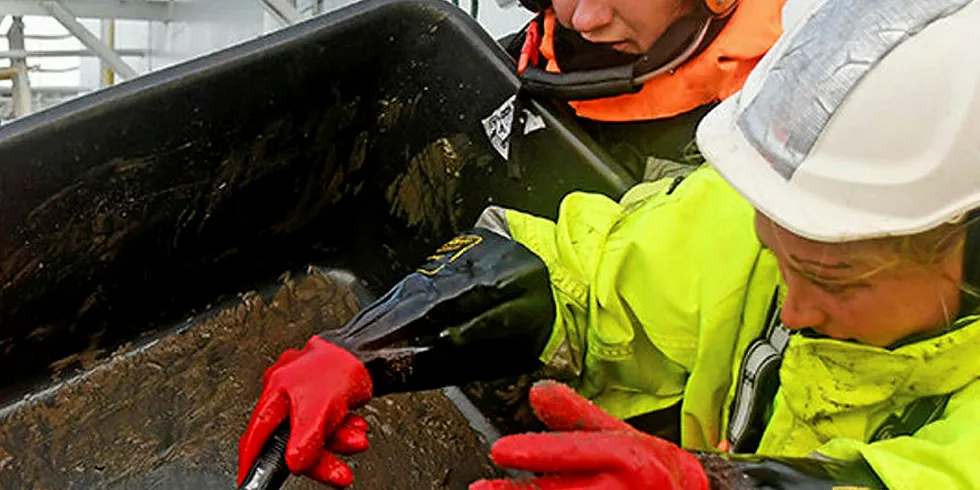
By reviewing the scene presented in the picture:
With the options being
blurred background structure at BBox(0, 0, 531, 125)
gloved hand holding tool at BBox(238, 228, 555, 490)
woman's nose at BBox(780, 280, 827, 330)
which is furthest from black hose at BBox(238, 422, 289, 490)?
blurred background structure at BBox(0, 0, 531, 125)

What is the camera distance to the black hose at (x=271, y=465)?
1.04m

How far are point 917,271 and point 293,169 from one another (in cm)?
87

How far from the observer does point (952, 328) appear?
81 cm

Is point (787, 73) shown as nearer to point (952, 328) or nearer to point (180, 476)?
point (952, 328)

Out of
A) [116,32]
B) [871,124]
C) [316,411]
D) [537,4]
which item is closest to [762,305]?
[871,124]

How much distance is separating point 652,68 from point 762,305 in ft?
1.35

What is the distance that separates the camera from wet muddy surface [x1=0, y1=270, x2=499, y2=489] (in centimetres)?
136

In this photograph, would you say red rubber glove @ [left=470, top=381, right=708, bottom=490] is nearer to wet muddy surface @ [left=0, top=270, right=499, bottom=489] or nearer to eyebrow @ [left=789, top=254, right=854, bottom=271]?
eyebrow @ [left=789, top=254, right=854, bottom=271]

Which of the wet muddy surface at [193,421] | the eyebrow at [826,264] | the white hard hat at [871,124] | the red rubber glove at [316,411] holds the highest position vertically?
the white hard hat at [871,124]

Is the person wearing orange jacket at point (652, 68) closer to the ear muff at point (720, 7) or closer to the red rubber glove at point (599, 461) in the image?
the ear muff at point (720, 7)

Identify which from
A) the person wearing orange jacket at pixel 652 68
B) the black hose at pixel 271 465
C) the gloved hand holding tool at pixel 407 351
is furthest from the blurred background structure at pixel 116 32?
the black hose at pixel 271 465

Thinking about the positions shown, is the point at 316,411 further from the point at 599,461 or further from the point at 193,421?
the point at 193,421

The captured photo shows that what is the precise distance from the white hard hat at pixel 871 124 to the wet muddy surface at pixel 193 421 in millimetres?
765

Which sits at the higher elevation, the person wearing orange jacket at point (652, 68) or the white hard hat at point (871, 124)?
the white hard hat at point (871, 124)
